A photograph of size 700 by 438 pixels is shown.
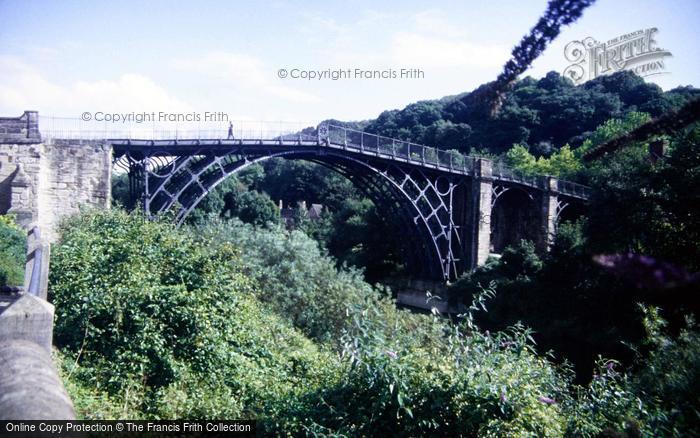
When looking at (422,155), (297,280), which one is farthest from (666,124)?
(422,155)

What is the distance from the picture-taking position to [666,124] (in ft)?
7.13

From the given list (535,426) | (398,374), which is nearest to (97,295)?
(398,374)

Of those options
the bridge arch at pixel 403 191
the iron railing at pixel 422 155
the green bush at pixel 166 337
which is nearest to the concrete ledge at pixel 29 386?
the green bush at pixel 166 337

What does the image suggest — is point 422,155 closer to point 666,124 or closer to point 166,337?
point 166,337

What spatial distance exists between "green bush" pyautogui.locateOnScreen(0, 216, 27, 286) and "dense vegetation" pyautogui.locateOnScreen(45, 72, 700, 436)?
3.27 ft

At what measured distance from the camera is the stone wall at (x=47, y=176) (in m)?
16.4

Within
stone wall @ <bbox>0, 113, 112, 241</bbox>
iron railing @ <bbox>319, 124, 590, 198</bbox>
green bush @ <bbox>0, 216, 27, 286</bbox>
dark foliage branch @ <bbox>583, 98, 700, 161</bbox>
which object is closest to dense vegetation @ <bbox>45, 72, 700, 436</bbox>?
dark foliage branch @ <bbox>583, 98, 700, 161</bbox>

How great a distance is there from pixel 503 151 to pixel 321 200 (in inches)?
689

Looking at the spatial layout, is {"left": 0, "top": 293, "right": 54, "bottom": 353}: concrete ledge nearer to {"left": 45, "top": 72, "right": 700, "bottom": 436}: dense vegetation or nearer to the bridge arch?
{"left": 45, "top": 72, "right": 700, "bottom": 436}: dense vegetation

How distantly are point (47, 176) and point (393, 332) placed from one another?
48.0 feet

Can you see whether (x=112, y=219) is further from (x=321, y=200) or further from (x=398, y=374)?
(x=321, y=200)

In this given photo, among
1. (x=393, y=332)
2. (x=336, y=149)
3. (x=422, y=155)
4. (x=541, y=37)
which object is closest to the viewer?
(x=541, y=37)

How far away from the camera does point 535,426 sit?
5039mm

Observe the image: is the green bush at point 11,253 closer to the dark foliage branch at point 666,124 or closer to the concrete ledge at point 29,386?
the concrete ledge at point 29,386
